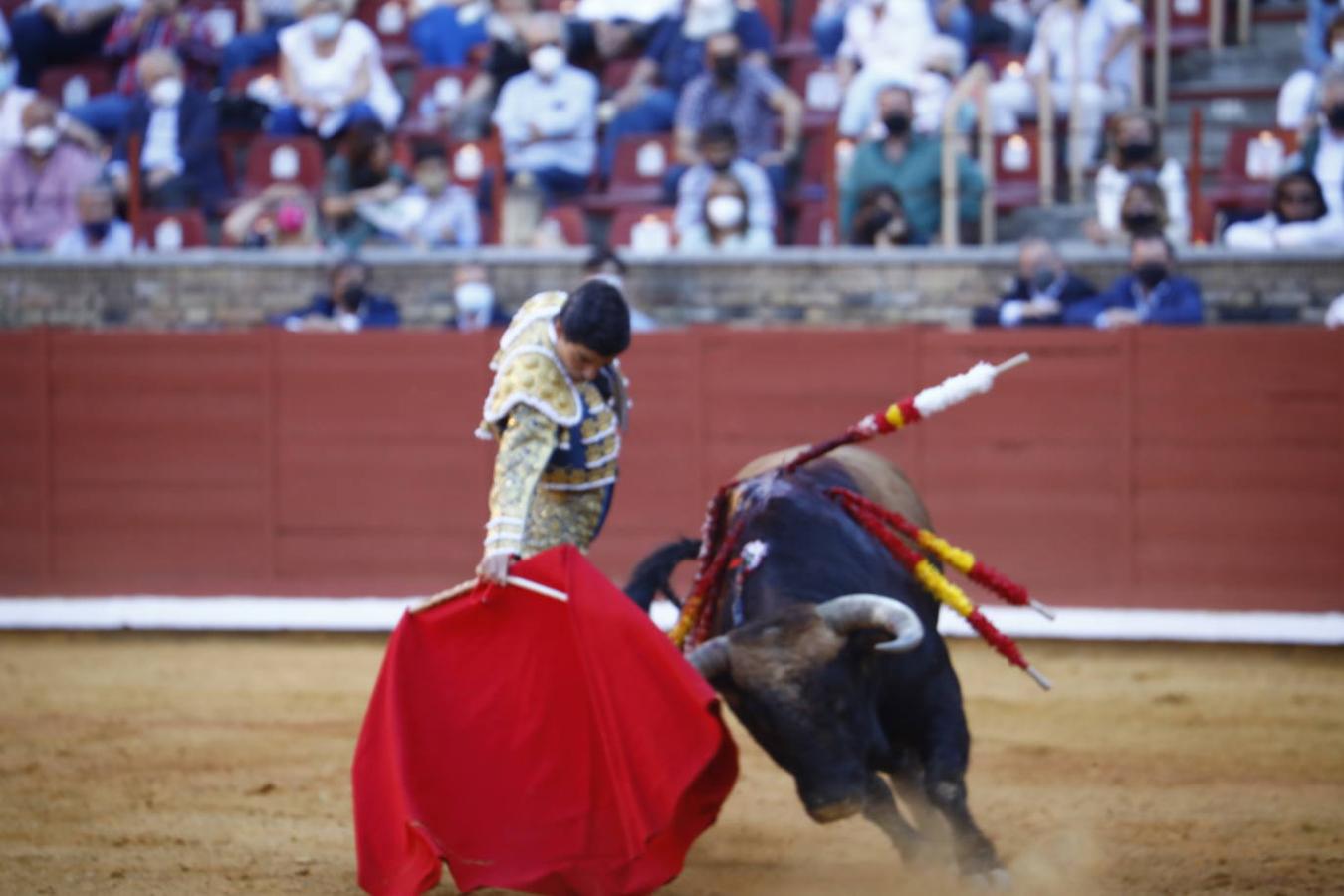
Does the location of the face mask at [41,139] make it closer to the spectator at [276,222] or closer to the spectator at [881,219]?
A: the spectator at [276,222]

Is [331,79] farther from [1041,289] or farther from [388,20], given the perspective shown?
[1041,289]

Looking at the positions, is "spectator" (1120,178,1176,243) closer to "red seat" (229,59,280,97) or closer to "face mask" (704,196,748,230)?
"face mask" (704,196,748,230)

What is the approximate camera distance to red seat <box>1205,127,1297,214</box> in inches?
314

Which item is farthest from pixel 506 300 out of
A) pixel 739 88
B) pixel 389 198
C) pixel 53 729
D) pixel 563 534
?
pixel 563 534

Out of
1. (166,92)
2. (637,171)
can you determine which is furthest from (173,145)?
(637,171)

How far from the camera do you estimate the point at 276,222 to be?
28.5 feet

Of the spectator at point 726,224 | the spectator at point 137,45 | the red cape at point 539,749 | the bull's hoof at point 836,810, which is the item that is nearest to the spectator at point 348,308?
the spectator at point 726,224

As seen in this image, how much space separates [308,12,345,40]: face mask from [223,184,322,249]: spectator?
0.81 m

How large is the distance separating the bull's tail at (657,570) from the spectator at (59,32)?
7.02 m

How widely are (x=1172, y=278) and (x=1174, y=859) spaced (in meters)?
3.54

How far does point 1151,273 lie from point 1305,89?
4.91 feet

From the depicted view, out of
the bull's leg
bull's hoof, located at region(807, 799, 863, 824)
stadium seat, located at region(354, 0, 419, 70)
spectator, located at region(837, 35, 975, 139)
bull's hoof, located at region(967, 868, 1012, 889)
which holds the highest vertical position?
stadium seat, located at region(354, 0, 419, 70)

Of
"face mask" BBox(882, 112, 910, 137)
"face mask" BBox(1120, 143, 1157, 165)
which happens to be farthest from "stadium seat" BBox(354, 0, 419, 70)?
"face mask" BBox(1120, 143, 1157, 165)

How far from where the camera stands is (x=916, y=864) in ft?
13.4
